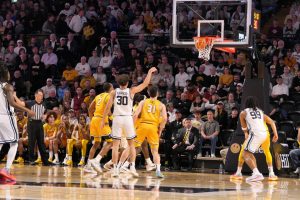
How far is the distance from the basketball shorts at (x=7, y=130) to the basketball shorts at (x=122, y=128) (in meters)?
2.97

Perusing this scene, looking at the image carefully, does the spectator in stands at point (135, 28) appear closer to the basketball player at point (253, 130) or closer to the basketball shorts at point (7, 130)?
the basketball player at point (253, 130)

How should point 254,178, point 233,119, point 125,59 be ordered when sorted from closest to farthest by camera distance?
point 254,178 → point 233,119 → point 125,59

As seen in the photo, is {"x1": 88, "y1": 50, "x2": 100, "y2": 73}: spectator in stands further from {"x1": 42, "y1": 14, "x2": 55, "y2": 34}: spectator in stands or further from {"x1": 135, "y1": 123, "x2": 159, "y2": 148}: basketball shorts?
{"x1": 135, "y1": 123, "x2": 159, "y2": 148}: basketball shorts

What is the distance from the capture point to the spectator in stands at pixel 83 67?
24.7 m

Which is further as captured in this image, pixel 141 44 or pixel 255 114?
pixel 141 44

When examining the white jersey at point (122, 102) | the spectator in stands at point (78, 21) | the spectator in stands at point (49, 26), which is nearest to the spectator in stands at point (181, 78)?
the spectator in stands at point (78, 21)

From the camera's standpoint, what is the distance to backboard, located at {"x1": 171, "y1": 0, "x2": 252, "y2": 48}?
17500mm

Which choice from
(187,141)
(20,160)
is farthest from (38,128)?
(187,141)

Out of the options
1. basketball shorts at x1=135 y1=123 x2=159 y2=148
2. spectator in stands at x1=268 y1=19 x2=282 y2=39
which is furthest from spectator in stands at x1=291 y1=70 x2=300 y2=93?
basketball shorts at x1=135 y1=123 x2=159 y2=148

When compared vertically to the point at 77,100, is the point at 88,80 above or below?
above

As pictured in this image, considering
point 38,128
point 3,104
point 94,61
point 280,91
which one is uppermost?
point 94,61

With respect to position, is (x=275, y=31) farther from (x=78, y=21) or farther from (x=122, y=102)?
(x=122, y=102)

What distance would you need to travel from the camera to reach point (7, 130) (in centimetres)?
1255

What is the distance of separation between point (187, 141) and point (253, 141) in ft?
13.3
